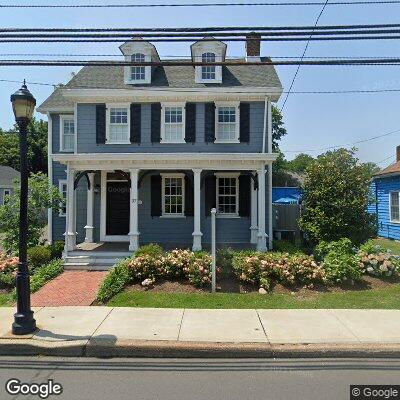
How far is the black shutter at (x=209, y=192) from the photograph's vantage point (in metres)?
14.3

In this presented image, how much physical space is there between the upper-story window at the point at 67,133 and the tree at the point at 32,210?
2.10 metres

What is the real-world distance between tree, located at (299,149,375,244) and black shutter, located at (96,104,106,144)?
797 cm

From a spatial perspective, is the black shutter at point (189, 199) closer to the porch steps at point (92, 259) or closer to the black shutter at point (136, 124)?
the black shutter at point (136, 124)

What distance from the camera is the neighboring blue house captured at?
62.4ft

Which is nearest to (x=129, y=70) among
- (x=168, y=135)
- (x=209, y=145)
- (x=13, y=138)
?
(x=168, y=135)

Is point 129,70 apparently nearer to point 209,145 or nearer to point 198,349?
point 209,145

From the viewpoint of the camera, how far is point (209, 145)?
14117 mm

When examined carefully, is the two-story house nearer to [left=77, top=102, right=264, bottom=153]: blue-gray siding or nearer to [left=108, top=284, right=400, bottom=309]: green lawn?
[left=77, top=102, right=264, bottom=153]: blue-gray siding

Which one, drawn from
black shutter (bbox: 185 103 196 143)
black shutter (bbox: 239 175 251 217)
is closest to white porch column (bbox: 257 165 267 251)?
black shutter (bbox: 239 175 251 217)

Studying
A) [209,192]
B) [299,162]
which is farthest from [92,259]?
[299,162]

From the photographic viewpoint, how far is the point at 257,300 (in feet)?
26.5

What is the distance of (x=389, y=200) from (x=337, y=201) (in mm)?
8995

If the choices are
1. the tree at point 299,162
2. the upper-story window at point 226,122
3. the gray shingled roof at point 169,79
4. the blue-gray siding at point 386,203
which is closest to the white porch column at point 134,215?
the upper-story window at point 226,122
